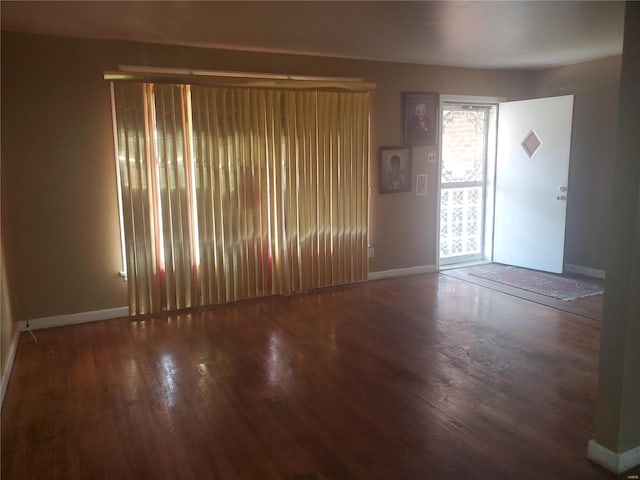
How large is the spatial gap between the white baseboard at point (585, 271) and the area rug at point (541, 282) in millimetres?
219

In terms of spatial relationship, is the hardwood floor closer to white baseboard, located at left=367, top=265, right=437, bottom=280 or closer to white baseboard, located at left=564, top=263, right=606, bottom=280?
white baseboard, located at left=367, top=265, right=437, bottom=280

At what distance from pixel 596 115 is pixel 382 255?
2.86 m

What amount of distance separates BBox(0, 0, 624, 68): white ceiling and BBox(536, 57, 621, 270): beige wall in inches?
29.6

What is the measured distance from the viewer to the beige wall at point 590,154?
18.0ft

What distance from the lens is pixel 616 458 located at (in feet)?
7.34

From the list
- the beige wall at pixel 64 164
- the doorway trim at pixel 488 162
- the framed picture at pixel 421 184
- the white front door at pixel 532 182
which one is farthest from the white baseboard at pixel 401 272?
the beige wall at pixel 64 164

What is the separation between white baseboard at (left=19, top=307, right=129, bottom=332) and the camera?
13.7ft

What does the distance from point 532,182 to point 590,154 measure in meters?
0.68

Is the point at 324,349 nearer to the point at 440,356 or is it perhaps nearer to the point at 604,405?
the point at 440,356

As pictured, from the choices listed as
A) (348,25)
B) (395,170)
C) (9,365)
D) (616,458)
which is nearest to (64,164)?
(9,365)

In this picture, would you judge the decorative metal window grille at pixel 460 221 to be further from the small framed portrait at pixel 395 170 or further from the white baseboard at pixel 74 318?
the white baseboard at pixel 74 318

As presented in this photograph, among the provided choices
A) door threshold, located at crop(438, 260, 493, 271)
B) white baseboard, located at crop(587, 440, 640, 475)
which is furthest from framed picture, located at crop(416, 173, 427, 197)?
white baseboard, located at crop(587, 440, 640, 475)

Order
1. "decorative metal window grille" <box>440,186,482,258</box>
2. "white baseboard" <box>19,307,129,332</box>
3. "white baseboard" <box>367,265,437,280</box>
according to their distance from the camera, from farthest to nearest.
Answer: "decorative metal window grille" <box>440,186,482,258</box> → "white baseboard" <box>367,265,437,280</box> → "white baseboard" <box>19,307,129,332</box>

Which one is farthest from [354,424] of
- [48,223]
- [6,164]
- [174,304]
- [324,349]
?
[6,164]
